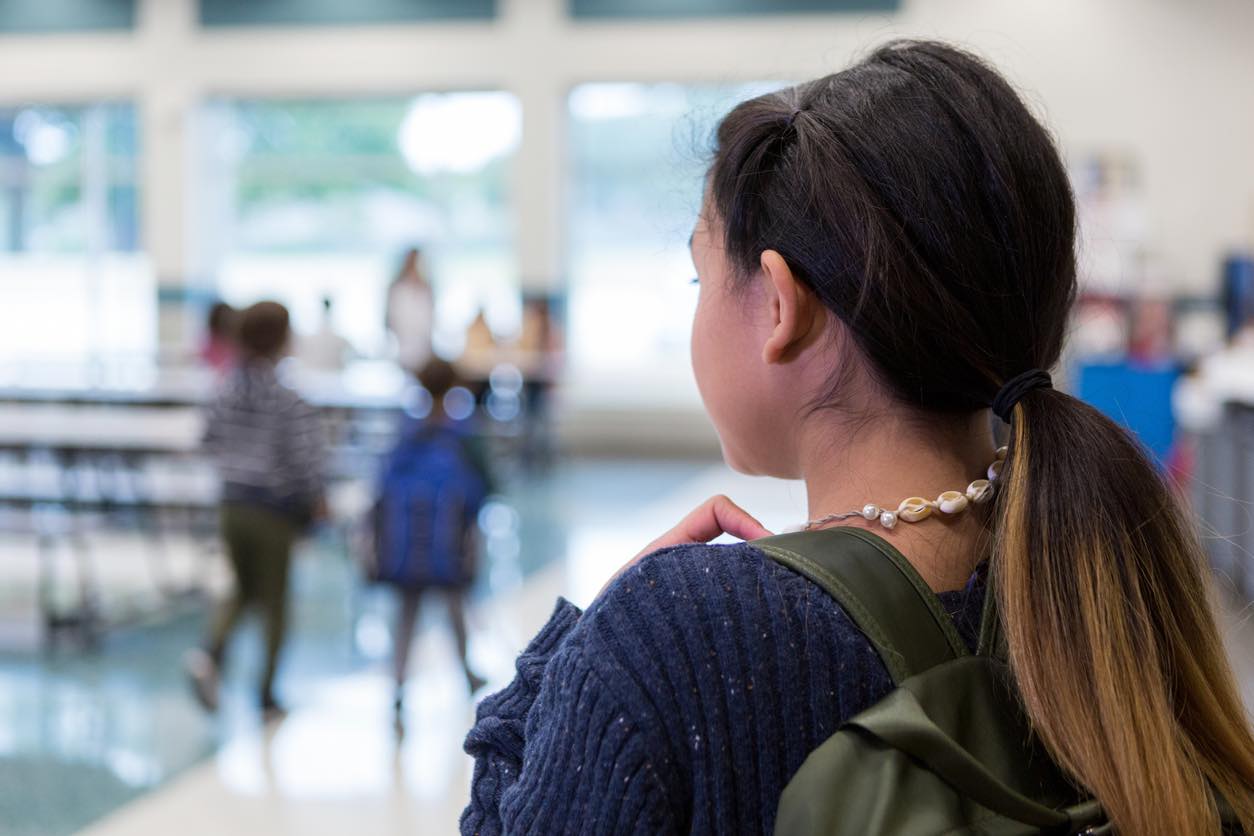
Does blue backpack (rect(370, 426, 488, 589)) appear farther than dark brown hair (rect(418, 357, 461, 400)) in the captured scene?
No

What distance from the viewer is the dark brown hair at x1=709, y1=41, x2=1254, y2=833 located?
0.78 metres

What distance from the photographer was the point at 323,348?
28.8ft

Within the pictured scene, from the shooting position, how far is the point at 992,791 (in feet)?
2.32

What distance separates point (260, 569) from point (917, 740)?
367 centimetres

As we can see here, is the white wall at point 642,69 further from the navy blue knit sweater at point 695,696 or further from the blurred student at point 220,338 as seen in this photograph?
the navy blue knit sweater at point 695,696

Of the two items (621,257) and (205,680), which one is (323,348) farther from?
(205,680)

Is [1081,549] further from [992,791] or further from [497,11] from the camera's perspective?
[497,11]

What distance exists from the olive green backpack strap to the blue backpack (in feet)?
9.96

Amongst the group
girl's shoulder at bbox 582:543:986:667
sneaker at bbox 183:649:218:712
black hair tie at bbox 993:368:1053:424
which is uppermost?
black hair tie at bbox 993:368:1053:424

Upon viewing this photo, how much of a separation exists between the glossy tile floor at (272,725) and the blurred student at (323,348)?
2303 mm

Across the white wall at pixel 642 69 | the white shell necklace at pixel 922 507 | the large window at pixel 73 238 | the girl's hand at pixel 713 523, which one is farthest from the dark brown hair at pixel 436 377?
the large window at pixel 73 238

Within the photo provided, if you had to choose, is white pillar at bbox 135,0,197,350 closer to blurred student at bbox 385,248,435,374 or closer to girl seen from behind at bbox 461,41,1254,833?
blurred student at bbox 385,248,435,374

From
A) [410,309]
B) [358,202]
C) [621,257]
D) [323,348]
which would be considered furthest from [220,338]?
[358,202]

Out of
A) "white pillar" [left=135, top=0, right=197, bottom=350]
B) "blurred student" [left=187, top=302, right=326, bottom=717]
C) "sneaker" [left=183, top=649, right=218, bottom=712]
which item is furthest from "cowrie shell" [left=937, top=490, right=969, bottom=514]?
"white pillar" [left=135, top=0, right=197, bottom=350]
